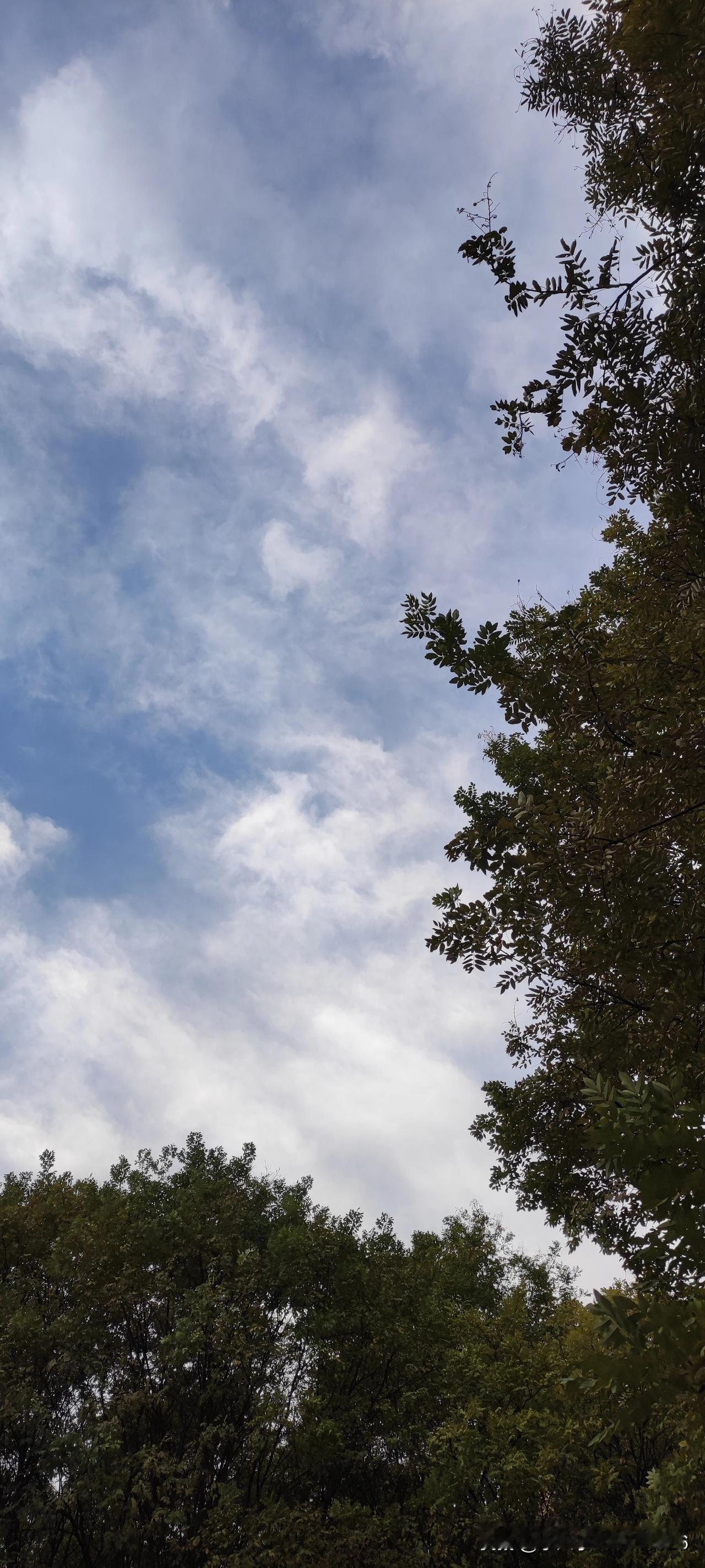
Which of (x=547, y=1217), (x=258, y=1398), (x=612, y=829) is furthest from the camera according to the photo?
(x=258, y=1398)

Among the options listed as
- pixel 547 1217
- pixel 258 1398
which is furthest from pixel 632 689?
pixel 258 1398

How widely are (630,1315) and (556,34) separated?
9.19m

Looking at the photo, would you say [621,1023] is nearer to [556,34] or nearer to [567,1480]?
[556,34]

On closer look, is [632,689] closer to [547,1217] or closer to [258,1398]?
[547,1217]

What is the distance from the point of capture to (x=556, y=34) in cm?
684

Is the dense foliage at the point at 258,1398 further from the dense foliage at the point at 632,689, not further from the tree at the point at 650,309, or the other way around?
the tree at the point at 650,309

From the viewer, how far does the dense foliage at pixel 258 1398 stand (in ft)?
40.9

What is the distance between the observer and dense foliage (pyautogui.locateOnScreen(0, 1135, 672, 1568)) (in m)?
12.5

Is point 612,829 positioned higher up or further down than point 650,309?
further down

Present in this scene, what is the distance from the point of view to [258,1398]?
14188 millimetres

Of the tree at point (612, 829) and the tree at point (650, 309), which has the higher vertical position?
the tree at point (650, 309)

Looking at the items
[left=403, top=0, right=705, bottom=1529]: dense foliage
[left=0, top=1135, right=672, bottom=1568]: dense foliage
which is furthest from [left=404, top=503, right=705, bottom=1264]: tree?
[left=0, top=1135, right=672, bottom=1568]: dense foliage

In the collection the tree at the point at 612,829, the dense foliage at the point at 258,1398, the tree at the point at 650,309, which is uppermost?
the tree at the point at 650,309

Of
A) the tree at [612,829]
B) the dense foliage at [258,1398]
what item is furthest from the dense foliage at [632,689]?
the dense foliage at [258,1398]
